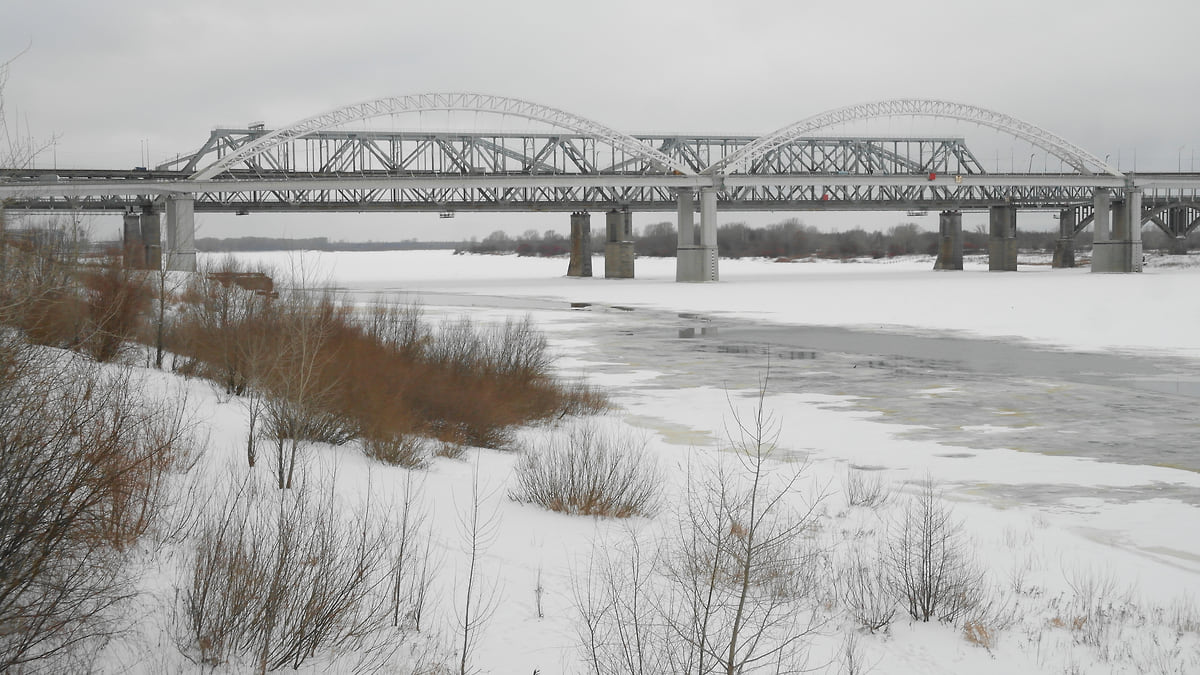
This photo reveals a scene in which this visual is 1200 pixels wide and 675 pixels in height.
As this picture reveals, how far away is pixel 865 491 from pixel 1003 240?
115018 mm

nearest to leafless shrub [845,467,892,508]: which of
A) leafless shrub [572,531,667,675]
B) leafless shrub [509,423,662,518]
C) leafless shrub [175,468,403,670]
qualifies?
leafless shrub [509,423,662,518]

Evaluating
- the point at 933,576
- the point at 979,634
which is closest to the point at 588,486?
the point at 933,576

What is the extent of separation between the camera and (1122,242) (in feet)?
327

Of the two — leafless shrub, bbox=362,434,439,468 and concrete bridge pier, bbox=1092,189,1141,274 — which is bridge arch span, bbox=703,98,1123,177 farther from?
leafless shrub, bbox=362,434,439,468

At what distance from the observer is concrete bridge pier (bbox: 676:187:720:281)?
80938 millimetres

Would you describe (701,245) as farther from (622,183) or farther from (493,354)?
(493,354)

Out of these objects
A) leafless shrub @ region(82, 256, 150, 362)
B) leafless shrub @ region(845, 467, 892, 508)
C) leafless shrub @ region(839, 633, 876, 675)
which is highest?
leafless shrub @ region(82, 256, 150, 362)

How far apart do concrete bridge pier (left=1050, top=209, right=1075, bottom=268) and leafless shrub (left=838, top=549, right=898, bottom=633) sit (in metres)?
125

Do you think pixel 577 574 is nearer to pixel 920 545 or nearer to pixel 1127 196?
pixel 920 545

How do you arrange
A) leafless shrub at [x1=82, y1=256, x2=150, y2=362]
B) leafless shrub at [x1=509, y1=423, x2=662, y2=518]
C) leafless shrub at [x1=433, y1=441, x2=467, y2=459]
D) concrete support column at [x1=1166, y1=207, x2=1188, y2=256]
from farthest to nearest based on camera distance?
concrete support column at [x1=1166, y1=207, x2=1188, y2=256], leafless shrub at [x1=82, y1=256, x2=150, y2=362], leafless shrub at [x1=433, y1=441, x2=467, y2=459], leafless shrub at [x1=509, y1=423, x2=662, y2=518]

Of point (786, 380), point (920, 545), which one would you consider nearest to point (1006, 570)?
point (920, 545)

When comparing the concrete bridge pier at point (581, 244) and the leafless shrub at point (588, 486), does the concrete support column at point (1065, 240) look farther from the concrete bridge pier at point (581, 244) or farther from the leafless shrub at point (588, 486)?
the leafless shrub at point (588, 486)

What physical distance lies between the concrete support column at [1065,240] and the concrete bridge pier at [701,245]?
60.7 metres

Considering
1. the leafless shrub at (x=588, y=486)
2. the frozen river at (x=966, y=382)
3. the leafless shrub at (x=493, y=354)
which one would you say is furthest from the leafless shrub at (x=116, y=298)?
the frozen river at (x=966, y=382)
